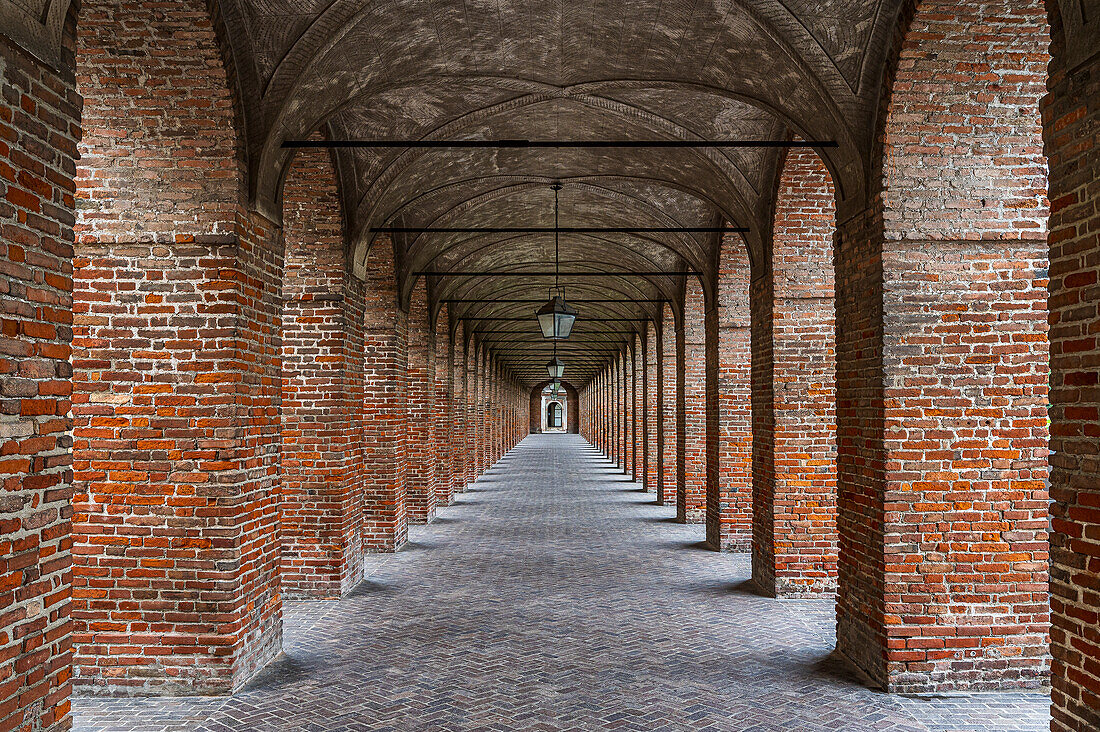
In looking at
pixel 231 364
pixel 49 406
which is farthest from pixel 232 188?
pixel 49 406

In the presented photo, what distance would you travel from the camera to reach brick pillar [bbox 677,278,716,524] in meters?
13.7

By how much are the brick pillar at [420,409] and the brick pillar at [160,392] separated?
856 cm

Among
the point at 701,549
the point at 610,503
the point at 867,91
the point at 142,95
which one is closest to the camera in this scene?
the point at 142,95

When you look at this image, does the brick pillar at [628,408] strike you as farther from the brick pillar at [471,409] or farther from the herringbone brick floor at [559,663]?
the herringbone brick floor at [559,663]

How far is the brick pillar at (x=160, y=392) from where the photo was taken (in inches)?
210

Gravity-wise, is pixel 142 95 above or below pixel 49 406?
above

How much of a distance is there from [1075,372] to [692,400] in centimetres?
1014

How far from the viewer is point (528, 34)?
21.1 feet

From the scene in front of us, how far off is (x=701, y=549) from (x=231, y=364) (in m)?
7.89

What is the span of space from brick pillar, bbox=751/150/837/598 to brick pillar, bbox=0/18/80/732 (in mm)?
6685

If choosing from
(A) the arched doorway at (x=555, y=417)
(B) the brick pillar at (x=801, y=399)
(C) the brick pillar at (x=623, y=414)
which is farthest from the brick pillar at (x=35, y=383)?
(A) the arched doorway at (x=555, y=417)

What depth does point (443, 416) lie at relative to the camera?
54.9 ft

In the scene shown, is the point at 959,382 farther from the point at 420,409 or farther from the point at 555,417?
the point at 555,417

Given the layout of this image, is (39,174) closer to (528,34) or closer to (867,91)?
(528,34)
